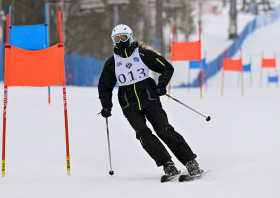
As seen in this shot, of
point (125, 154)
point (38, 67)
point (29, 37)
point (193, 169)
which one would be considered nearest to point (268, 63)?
point (29, 37)

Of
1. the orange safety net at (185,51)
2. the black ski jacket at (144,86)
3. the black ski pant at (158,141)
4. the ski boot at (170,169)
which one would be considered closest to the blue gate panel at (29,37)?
the orange safety net at (185,51)

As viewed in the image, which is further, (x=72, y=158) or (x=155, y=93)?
(x=72, y=158)

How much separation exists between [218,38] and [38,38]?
36376 mm

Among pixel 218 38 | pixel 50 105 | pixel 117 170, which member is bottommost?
pixel 117 170

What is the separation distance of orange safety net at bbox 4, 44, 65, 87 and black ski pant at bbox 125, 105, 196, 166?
3.31 ft

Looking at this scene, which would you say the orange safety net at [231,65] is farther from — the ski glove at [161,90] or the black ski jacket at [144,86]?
the ski glove at [161,90]

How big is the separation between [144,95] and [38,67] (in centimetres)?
128

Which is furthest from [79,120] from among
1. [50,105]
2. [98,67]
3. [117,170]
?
[98,67]

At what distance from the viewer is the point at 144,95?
185 inches

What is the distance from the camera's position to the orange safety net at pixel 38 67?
504cm

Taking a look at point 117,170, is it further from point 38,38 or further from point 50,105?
point 38,38

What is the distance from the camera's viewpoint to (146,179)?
4648 millimetres

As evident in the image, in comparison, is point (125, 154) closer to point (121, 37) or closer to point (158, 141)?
point (158, 141)

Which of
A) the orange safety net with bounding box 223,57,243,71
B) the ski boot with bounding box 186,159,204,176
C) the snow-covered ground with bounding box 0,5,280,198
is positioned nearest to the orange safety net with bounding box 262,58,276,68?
the orange safety net with bounding box 223,57,243,71
